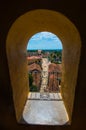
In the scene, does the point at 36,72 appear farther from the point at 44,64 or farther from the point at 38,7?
the point at 38,7

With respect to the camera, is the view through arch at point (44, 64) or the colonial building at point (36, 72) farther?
the colonial building at point (36, 72)

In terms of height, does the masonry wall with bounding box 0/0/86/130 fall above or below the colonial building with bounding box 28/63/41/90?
above

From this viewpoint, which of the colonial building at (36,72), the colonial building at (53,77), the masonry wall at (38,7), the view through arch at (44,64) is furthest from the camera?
the colonial building at (36,72)

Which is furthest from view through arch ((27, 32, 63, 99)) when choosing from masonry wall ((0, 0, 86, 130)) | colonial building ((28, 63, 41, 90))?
masonry wall ((0, 0, 86, 130))

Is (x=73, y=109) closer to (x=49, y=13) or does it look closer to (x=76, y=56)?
(x=76, y=56)

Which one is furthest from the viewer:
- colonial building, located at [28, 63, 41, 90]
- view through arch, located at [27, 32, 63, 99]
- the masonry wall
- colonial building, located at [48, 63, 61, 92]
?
colonial building, located at [28, 63, 41, 90]

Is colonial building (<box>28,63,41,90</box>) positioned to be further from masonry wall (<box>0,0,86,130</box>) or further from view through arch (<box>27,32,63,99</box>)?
masonry wall (<box>0,0,86,130</box>)

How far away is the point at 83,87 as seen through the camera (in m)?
1.66

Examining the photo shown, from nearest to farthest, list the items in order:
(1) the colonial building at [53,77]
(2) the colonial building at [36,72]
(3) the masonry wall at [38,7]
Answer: (3) the masonry wall at [38,7] → (1) the colonial building at [53,77] → (2) the colonial building at [36,72]

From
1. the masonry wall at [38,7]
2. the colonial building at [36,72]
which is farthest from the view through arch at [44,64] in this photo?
the masonry wall at [38,7]

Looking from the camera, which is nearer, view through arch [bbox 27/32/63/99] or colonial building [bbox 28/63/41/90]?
view through arch [bbox 27/32/63/99]

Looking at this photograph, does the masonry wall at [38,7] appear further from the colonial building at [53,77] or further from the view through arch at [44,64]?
the colonial building at [53,77]

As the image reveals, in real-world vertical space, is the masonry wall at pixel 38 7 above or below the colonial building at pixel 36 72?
above

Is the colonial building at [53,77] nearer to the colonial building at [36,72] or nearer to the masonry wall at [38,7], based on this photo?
the colonial building at [36,72]
